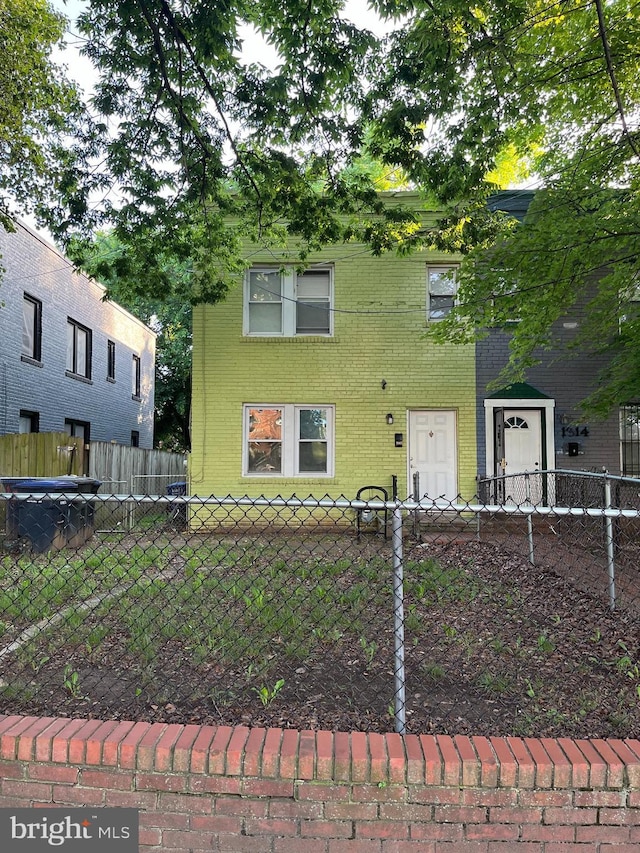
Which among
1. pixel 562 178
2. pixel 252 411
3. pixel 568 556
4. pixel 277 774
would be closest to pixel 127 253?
pixel 252 411

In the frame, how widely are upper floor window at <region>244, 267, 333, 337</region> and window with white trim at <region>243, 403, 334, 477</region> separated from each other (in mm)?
1616

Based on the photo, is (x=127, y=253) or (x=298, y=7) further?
(x=127, y=253)

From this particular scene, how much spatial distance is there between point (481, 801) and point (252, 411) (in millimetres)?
9191

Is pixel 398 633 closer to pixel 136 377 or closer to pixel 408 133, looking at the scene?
pixel 408 133

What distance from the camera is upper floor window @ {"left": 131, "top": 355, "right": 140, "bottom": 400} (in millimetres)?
20391

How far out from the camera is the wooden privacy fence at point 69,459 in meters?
10.5

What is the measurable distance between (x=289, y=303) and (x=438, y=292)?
308 cm

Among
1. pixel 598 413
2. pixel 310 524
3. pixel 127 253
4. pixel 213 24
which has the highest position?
pixel 213 24

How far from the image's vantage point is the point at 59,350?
47.8 feet

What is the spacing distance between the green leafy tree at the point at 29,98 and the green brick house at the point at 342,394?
139 inches

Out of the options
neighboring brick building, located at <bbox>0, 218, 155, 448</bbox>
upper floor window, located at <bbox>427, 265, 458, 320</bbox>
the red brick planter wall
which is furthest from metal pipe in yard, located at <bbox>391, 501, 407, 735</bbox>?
neighboring brick building, located at <bbox>0, 218, 155, 448</bbox>

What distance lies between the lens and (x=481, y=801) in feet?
6.41

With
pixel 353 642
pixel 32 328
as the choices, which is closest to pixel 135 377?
pixel 32 328

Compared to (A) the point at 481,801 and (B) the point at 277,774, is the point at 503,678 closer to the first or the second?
(A) the point at 481,801
